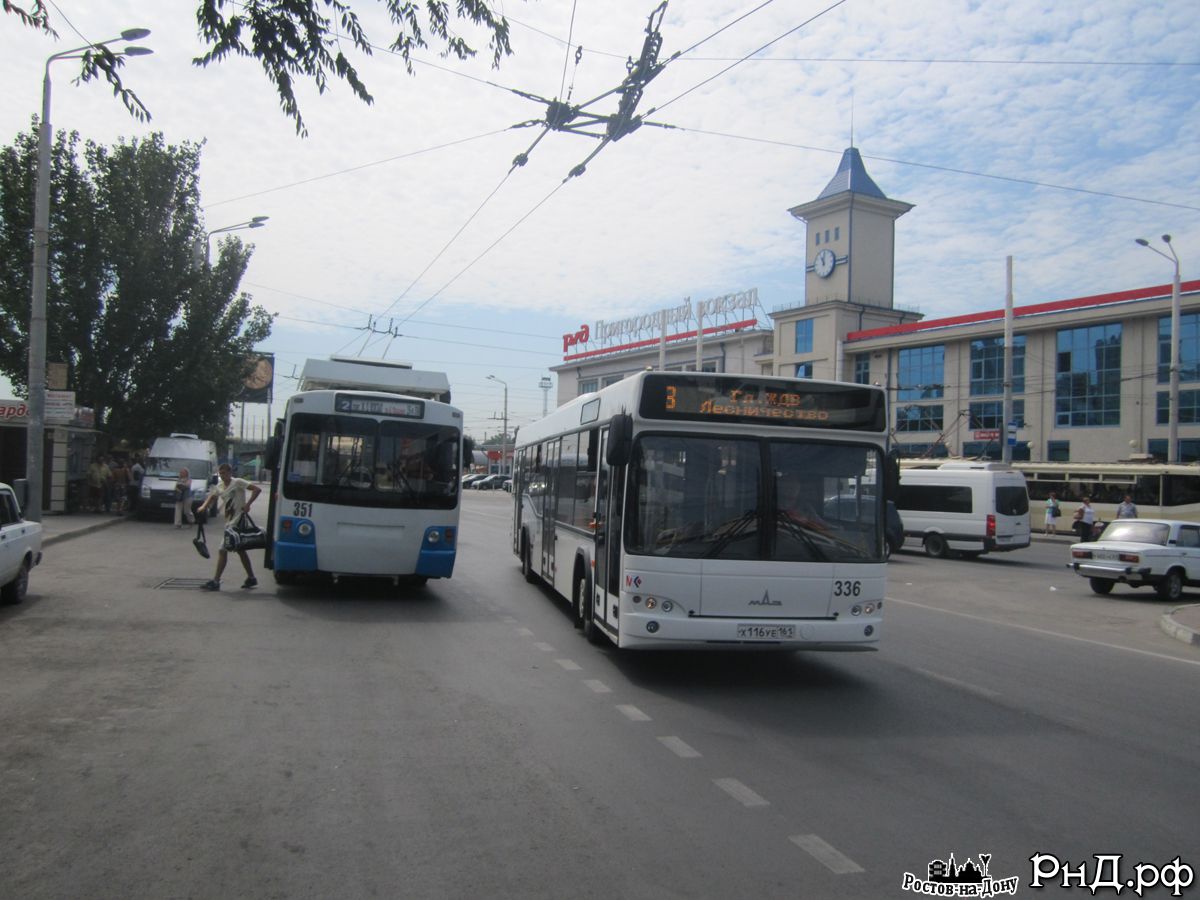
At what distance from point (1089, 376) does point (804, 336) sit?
66.4ft

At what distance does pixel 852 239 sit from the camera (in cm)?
6569

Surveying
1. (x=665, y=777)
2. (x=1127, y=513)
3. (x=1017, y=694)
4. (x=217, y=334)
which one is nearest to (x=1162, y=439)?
(x=1127, y=513)

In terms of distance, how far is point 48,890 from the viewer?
164 inches

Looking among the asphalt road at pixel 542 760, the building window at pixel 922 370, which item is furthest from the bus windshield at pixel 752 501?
the building window at pixel 922 370

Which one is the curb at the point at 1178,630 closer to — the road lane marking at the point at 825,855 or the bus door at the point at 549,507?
the bus door at the point at 549,507

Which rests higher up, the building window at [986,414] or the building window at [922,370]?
the building window at [922,370]

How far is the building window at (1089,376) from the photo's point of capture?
51094 millimetres

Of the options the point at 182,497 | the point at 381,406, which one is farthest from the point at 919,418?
the point at 381,406

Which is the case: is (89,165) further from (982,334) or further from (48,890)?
(982,334)

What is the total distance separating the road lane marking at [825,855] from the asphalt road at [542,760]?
17 mm

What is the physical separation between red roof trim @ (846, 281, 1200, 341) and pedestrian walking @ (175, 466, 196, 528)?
4485 cm

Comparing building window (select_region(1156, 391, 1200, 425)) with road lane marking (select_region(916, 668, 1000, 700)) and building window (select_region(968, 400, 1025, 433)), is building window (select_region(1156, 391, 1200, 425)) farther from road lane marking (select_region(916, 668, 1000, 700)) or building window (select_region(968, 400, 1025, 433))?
road lane marking (select_region(916, 668, 1000, 700))

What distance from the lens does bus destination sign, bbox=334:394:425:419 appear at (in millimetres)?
13047

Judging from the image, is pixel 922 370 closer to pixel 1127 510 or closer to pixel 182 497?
pixel 1127 510
